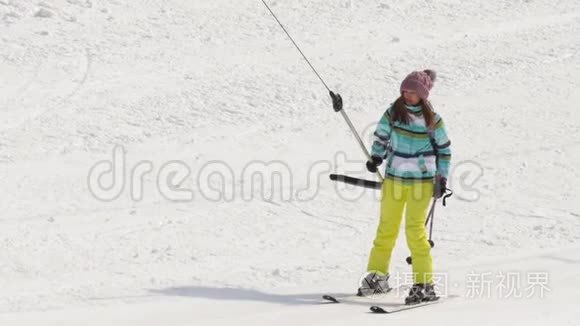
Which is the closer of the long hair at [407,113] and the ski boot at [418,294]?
the long hair at [407,113]

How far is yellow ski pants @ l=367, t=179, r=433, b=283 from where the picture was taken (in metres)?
7.21

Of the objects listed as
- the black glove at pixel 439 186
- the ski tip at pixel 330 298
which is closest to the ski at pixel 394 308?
the ski tip at pixel 330 298

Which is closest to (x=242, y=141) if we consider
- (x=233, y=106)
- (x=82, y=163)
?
(x=233, y=106)

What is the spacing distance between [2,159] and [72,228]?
166 centimetres

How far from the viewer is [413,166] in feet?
23.5

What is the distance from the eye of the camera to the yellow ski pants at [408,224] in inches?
284

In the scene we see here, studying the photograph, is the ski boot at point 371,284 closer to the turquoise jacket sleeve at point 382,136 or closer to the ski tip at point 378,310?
the ski tip at point 378,310

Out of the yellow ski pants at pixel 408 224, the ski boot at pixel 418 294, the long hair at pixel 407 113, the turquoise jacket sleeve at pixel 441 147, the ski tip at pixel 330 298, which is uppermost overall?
the long hair at pixel 407 113

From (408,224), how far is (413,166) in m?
0.40

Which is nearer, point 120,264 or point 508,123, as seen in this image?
point 120,264

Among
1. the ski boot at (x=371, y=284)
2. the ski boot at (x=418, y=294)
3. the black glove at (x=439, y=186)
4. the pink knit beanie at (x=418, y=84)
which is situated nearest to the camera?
the pink knit beanie at (x=418, y=84)

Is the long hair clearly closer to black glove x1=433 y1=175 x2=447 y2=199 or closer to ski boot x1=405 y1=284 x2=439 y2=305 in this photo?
black glove x1=433 y1=175 x2=447 y2=199

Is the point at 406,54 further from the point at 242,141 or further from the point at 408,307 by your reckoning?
the point at 408,307

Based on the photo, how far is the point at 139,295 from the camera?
735 centimetres
